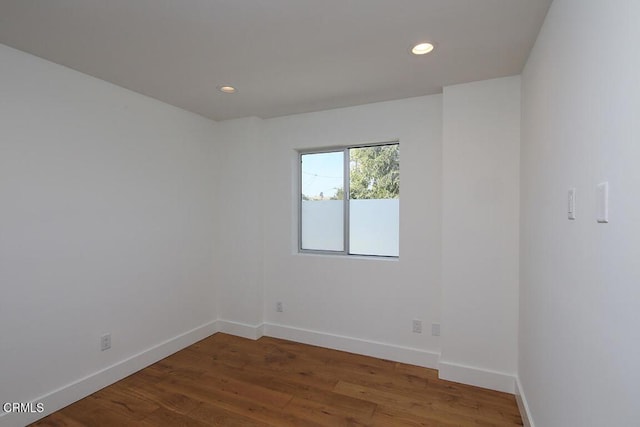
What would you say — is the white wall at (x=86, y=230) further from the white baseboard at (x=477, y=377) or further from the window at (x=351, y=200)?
the white baseboard at (x=477, y=377)

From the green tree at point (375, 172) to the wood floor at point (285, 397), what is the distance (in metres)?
1.65

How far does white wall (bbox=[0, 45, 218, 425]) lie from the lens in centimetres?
198

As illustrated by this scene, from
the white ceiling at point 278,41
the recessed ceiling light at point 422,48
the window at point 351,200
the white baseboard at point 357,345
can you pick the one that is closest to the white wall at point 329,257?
the white baseboard at point 357,345

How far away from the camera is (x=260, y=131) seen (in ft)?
11.6

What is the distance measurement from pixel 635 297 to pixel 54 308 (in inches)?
122

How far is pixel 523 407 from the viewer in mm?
2033

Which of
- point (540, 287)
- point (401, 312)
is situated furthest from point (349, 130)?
point (540, 287)

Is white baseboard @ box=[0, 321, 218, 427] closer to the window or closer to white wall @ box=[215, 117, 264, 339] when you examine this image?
white wall @ box=[215, 117, 264, 339]

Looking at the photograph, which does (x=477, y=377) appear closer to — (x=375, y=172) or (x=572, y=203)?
(x=572, y=203)

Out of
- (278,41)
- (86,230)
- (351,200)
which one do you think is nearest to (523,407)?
(351,200)

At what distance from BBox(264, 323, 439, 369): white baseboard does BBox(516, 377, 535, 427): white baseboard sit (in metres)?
0.65

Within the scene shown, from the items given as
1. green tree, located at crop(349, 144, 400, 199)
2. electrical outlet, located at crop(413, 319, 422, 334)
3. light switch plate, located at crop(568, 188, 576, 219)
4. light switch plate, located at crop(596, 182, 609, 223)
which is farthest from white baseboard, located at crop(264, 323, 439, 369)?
light switch plate, located at crop(596, 182, 609, 223)

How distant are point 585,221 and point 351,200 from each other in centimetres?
223

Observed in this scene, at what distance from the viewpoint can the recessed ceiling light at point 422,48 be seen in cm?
196
